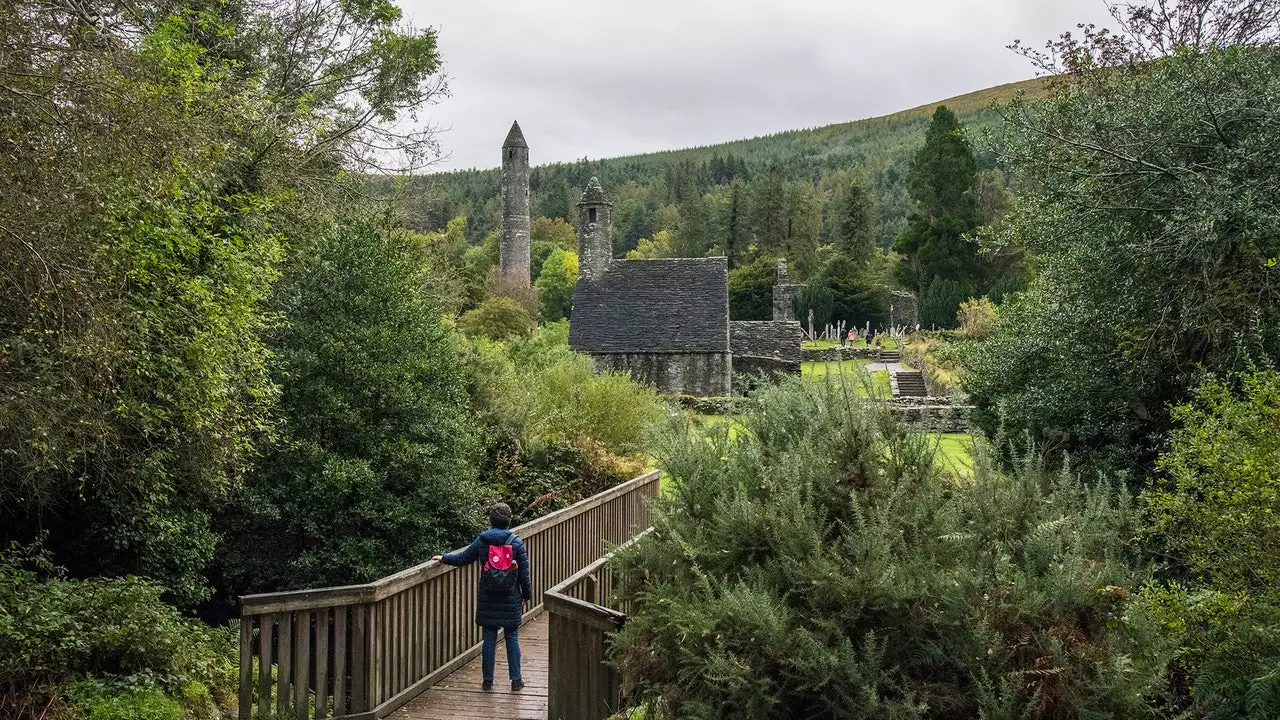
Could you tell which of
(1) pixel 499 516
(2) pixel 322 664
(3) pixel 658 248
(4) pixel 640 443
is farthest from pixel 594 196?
(3) pixel 658 248

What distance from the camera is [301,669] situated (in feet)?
23.4

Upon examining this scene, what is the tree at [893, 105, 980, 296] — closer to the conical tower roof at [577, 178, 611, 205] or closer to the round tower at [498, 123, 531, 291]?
the round tower at [498, 123, 531, 291]

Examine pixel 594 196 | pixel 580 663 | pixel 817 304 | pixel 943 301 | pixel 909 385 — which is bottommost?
pixel 580 663

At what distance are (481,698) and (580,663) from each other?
1.67 m

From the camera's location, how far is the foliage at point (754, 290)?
63562mm

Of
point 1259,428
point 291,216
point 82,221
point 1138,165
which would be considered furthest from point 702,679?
point 291,216

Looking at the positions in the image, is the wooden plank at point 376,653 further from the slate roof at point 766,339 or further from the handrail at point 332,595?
the slate roof at point 766,339

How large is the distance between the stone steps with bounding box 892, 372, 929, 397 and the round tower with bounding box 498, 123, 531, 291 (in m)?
27.4

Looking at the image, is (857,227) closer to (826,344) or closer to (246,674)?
(826,344)

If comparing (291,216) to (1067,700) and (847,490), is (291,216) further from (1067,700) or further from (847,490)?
(1067,700)

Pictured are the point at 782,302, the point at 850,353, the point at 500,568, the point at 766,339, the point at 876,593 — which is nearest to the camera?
the point at 876,593

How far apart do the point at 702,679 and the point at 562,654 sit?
188 centimetres

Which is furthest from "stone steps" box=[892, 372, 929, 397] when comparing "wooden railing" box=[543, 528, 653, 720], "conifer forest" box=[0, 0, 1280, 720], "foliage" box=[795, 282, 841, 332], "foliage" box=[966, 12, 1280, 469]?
"foliage" box=[795, 282, 841, 332]

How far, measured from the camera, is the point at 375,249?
12047 mm
